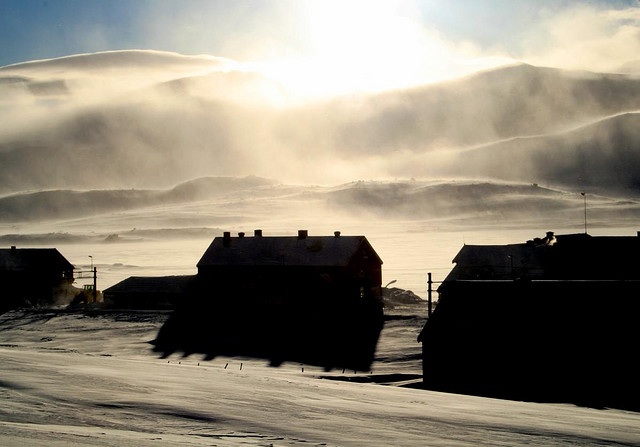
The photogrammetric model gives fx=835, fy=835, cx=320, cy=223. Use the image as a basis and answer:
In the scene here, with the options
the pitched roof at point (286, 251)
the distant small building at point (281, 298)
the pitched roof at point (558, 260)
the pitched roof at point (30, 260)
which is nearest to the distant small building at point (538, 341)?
the distant small building at point (281, 298)

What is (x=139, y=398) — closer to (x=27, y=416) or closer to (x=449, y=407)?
(x=27, y=416)

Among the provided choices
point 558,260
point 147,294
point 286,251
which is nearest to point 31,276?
point 147,294

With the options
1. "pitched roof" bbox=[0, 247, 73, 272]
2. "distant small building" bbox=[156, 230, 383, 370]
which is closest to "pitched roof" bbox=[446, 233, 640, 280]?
"distant small building" bbox=[156, 230, 383, 370]

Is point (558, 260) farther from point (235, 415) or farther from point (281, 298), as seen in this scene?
point (235, 415)

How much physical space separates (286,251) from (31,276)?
2458 centimetres

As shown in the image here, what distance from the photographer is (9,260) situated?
67.4m

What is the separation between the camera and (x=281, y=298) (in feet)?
173

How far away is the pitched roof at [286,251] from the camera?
178 feet

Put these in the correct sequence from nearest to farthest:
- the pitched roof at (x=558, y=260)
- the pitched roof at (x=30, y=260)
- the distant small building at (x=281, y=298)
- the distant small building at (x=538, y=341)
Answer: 1. the distant small building at (x=538, y=341)
2. the distant small building at (x=281, y=298)
3. the pitched roof at (x=558, y=260)
4. the pitched roof at (x=30, y=260)

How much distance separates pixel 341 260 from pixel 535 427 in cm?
3986

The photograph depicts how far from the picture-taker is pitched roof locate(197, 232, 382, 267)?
54188mm

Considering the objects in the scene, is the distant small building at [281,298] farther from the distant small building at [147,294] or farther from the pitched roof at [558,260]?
the pitched roof at [558,260]

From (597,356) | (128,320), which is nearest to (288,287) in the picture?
(128,320)

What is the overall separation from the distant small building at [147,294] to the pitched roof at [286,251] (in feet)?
18.2
